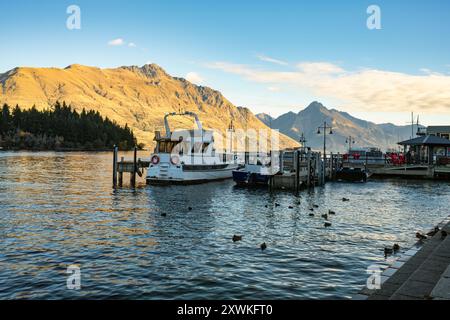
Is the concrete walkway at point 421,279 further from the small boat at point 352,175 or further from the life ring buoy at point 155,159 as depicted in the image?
the small boat at point 352,175

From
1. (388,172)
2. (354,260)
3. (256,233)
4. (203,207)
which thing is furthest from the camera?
(388,172)

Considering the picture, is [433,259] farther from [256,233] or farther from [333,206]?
[333,206]

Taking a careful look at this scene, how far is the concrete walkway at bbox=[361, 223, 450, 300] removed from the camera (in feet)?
33.8

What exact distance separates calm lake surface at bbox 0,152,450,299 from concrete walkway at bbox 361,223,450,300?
171cm

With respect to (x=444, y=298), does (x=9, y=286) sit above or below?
below

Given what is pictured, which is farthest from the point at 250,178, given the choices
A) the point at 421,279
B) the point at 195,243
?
the point at 421,279

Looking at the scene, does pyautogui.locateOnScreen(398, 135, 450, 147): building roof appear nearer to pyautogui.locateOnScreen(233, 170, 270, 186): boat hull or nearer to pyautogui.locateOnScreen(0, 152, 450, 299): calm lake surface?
pyautogui.locateOnScreen(0, 152, 450, 299): calm lake surface

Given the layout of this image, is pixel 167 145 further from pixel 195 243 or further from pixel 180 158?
pixel 195 243

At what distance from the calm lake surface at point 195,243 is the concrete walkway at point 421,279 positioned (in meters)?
1.71

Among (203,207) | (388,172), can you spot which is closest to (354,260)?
(203,207)

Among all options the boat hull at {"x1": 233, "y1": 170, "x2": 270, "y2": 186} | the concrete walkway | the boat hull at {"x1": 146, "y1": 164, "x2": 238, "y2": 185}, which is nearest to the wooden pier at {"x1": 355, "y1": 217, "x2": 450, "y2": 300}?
the concrete walkway

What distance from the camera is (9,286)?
14016 mm
